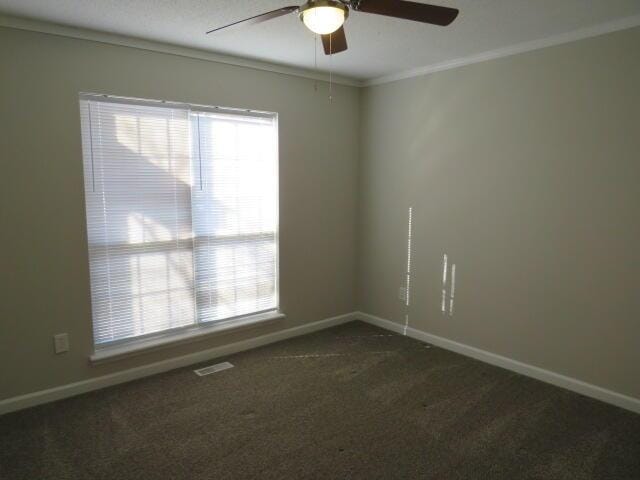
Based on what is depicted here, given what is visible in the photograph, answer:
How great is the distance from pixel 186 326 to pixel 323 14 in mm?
2568

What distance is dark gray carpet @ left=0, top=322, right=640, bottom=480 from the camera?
2.25 metres

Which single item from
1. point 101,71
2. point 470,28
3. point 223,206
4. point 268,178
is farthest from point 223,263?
point 470,28

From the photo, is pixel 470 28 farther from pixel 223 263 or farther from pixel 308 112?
pixel 223 263

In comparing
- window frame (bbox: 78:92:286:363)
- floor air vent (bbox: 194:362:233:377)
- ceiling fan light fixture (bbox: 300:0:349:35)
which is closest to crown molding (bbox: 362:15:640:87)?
window frame (bbox: 78:92:286:363)

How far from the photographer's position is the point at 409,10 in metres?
1.82

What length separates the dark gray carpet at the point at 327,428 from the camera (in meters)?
2.25

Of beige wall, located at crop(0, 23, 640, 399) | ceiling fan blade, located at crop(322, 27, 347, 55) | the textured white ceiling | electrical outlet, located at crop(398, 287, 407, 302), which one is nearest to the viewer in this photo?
ceiling fan blade, located at crop(322, 27, 347, 55)

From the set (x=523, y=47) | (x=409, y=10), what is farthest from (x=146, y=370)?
(x=523, y=47)

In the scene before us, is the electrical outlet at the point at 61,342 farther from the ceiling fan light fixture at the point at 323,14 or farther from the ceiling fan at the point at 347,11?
the ceiling fan light fixture at the point at 323,14

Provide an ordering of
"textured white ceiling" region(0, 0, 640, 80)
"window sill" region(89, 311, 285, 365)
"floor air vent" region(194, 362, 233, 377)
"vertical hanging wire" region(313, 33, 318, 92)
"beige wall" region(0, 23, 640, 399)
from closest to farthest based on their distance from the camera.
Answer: "textured white ceiling" region(0, 0, 640, 80), "beige wall" region(0, 23, 640, 399), "vertical hanging wire" region(313, 33, 318, 92), "window sill" region(89, 311, 285, 365), "floor air vent" region(194, 362, 233, 377)

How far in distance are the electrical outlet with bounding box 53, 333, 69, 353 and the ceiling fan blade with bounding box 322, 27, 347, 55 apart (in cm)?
243

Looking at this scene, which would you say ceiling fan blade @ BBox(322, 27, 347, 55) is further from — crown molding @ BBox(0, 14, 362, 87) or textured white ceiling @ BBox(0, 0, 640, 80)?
crown molding @ BBox(0, 14, 362, 87)

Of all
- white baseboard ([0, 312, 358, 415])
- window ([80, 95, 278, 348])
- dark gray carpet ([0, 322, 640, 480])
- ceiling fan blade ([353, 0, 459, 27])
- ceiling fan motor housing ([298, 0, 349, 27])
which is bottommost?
dark gray carpet ([0, 322, 640, 480])

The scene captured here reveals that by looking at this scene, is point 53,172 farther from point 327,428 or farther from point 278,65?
point 327,428
